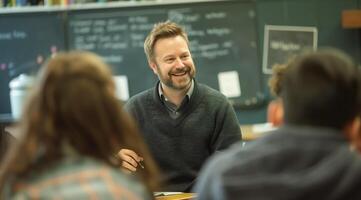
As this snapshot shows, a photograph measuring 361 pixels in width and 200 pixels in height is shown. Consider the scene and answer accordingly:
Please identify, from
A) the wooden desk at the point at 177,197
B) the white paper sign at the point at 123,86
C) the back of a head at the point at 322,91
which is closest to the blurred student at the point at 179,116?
the wooden desk at the point at 177,197

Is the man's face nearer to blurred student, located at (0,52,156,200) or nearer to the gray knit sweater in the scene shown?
the gray knit sweater

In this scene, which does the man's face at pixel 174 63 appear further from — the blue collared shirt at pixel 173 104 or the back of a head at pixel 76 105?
the back of a head at pixel 76 105

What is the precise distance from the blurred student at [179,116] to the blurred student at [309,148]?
1.54m

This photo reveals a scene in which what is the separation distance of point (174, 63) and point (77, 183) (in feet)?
6.04

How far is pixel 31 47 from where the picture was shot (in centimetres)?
435

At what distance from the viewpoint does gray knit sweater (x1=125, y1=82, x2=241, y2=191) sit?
10.2ft

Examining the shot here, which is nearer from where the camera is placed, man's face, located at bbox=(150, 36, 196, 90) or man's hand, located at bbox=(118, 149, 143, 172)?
man's hand, located at bbox=(118, 149, 143, 172)

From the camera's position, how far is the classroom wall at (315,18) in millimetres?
4297

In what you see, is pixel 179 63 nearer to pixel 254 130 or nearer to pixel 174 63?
pixel 174 63

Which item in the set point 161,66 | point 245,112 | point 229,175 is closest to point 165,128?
point 161,66

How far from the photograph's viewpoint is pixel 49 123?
57.7 inches

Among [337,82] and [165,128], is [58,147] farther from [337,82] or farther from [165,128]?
[165,128]

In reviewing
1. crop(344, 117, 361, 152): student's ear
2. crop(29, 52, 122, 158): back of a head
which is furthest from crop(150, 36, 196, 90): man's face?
crop(29, 52, 122, 158): back of a head

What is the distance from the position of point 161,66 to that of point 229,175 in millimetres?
1775
